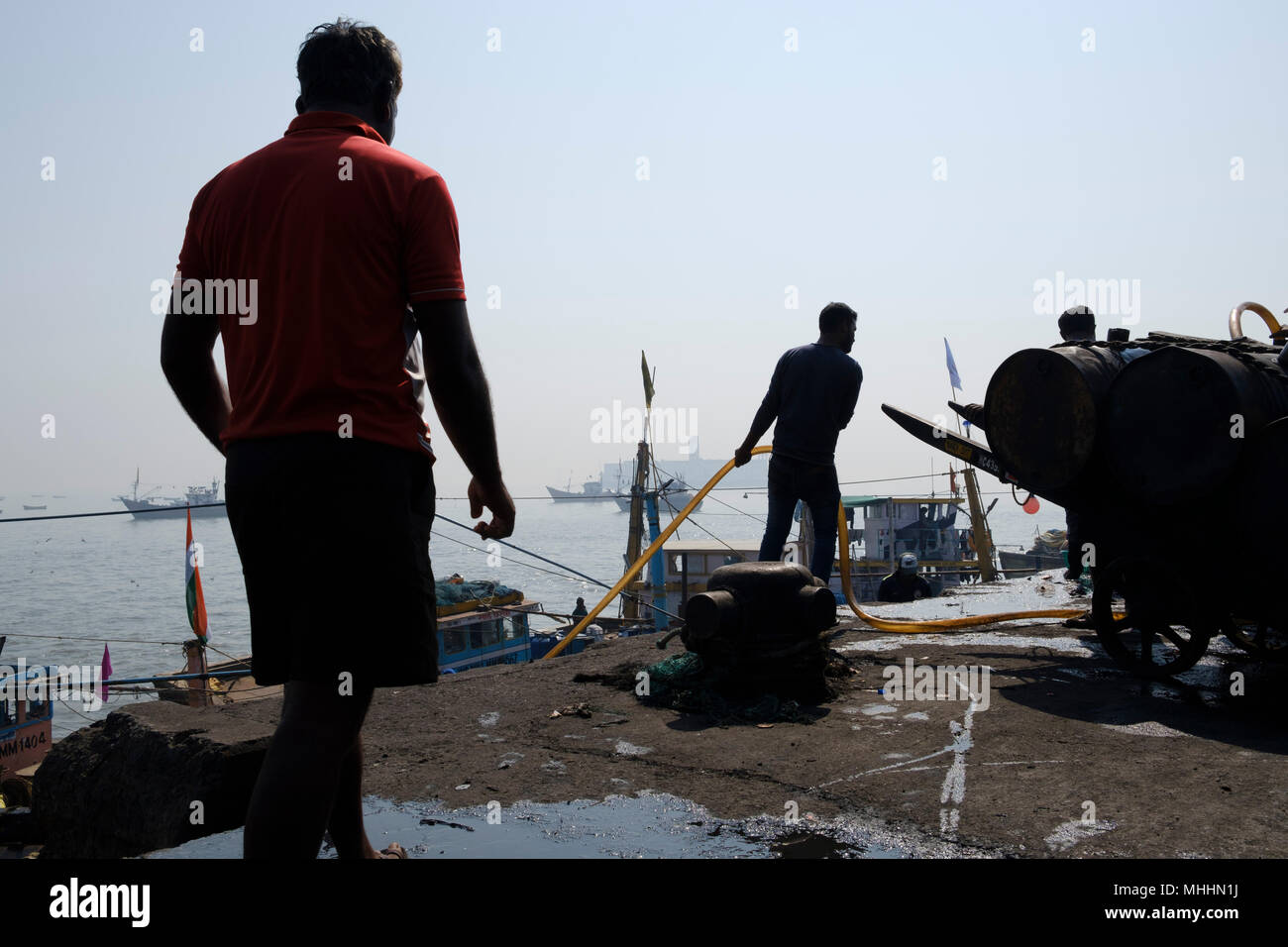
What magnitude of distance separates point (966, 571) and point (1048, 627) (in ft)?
98.2

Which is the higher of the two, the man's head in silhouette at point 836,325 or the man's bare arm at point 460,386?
the man's head in silhouette at point 836,325

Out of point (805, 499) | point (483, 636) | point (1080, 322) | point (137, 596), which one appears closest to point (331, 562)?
point (805, 499)

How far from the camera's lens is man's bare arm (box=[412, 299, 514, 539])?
2.01m

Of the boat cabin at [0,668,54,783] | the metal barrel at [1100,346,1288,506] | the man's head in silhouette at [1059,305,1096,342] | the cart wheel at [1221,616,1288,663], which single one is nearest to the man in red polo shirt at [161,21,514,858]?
the metal barrel at [1100,346,1288,506]

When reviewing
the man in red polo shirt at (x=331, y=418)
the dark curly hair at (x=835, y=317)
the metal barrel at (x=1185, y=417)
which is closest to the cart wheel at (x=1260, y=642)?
the metal barrel at (x=1185, y=417)

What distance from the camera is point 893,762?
355 centimetres

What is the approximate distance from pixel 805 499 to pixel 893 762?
2.82 m

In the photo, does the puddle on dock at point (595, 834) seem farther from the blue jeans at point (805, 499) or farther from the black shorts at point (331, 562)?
the blue jeans at point (805, 499)

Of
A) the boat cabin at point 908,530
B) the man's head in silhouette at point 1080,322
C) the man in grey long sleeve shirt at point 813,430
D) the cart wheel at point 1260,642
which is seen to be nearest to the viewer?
the cart wheel at point 1260,642

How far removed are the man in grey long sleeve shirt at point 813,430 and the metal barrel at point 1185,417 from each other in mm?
1985

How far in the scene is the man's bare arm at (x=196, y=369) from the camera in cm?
222

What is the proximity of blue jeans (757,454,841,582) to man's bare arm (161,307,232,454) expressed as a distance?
4.31 metres

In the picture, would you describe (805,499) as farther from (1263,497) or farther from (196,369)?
(196,369)
